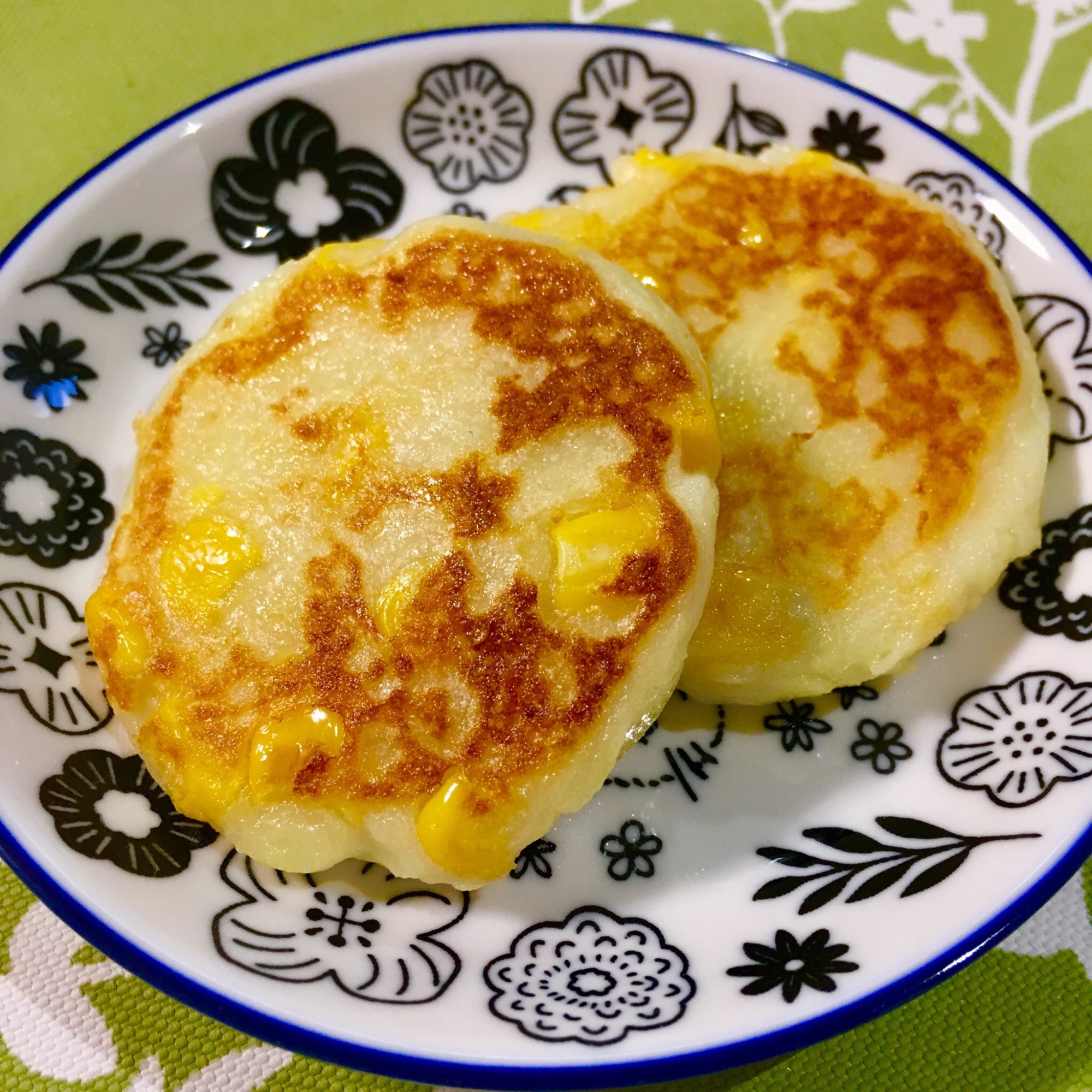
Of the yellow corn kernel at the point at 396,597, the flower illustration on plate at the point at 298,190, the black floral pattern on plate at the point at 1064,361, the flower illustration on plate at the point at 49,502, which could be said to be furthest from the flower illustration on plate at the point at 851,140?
the flower illustration on plate at the point at 49,502

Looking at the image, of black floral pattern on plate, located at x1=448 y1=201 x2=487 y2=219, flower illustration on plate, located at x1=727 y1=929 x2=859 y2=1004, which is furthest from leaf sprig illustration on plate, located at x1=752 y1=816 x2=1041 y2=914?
black floral pattern on plate, located at x1=448 y1=201 x2=487 y2=219

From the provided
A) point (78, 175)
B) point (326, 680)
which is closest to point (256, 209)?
point (78, 175)

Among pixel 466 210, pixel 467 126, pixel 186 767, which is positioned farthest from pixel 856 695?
pixel 467 126

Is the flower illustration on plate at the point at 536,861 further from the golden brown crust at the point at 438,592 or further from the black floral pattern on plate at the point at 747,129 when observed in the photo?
the black floral pattern on plate at the point at 747,129

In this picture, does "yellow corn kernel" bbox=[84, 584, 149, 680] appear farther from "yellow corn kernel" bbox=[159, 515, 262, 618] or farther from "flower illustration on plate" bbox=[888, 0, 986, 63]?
"flower illustration on plate" bbox=[888, 0, 986, 63]

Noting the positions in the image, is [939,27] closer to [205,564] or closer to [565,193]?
[565,193]

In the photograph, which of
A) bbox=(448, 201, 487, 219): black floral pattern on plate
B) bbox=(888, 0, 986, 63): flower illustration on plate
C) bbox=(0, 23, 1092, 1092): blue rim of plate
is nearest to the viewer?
bbox=(0, 23, 1092, 1092): blue rim of plate

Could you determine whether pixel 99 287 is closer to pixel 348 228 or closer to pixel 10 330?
pixel 10 330
